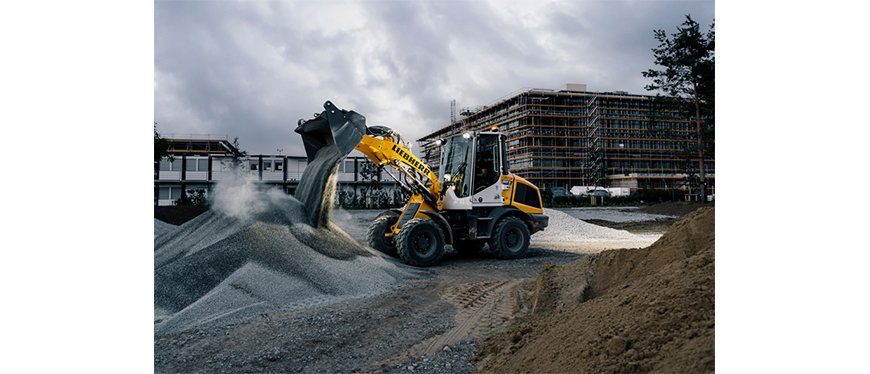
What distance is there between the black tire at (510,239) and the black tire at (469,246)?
1.16ft

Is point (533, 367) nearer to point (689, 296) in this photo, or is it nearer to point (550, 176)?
point (689, 296)

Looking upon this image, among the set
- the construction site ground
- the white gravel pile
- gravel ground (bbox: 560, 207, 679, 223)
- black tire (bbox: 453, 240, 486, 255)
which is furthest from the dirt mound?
the white gravel pile

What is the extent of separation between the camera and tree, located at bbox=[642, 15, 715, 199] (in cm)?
290

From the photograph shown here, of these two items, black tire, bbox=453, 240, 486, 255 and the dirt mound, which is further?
black tire, bbox=453, 240, 486, 255

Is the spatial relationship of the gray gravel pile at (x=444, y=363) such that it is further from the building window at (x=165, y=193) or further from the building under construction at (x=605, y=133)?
the building window at (x=165, y=193)

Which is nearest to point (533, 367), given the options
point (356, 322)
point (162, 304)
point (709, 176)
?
point (709, 176)

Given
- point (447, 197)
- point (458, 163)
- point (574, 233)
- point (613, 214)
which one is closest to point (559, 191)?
point (574, 233)

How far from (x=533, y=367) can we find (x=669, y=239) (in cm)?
187

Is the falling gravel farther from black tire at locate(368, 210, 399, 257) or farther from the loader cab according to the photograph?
the loader cab

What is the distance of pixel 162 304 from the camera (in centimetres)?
412

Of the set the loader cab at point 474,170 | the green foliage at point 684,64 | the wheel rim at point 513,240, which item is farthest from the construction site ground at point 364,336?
the wheel rim at point 513,240

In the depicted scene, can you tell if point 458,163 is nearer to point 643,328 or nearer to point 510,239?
point 510,239

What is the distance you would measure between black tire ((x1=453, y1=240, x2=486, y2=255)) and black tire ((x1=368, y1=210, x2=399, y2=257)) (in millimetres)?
1119

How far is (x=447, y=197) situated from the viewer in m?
7.40
